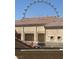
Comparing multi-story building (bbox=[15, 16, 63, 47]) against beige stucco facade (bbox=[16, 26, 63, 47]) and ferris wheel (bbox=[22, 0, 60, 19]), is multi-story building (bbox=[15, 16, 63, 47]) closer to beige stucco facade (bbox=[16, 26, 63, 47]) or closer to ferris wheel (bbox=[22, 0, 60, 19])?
beige stucco facade (bbox=[16, 26, 63, 47])

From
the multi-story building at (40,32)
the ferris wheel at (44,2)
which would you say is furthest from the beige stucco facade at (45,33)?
the ferris wheel at (44,2)

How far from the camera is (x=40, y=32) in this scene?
2900 millimetres

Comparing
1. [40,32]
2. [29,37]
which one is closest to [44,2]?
[40,32]

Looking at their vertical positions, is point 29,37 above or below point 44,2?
below

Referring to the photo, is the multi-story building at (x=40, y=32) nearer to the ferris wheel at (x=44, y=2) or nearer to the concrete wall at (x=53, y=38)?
the concrete wall at (x=53, y=38)

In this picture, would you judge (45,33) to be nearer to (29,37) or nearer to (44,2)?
(29,37)

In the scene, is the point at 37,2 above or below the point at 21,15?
above

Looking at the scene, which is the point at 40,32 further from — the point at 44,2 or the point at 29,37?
the point at 44,2
